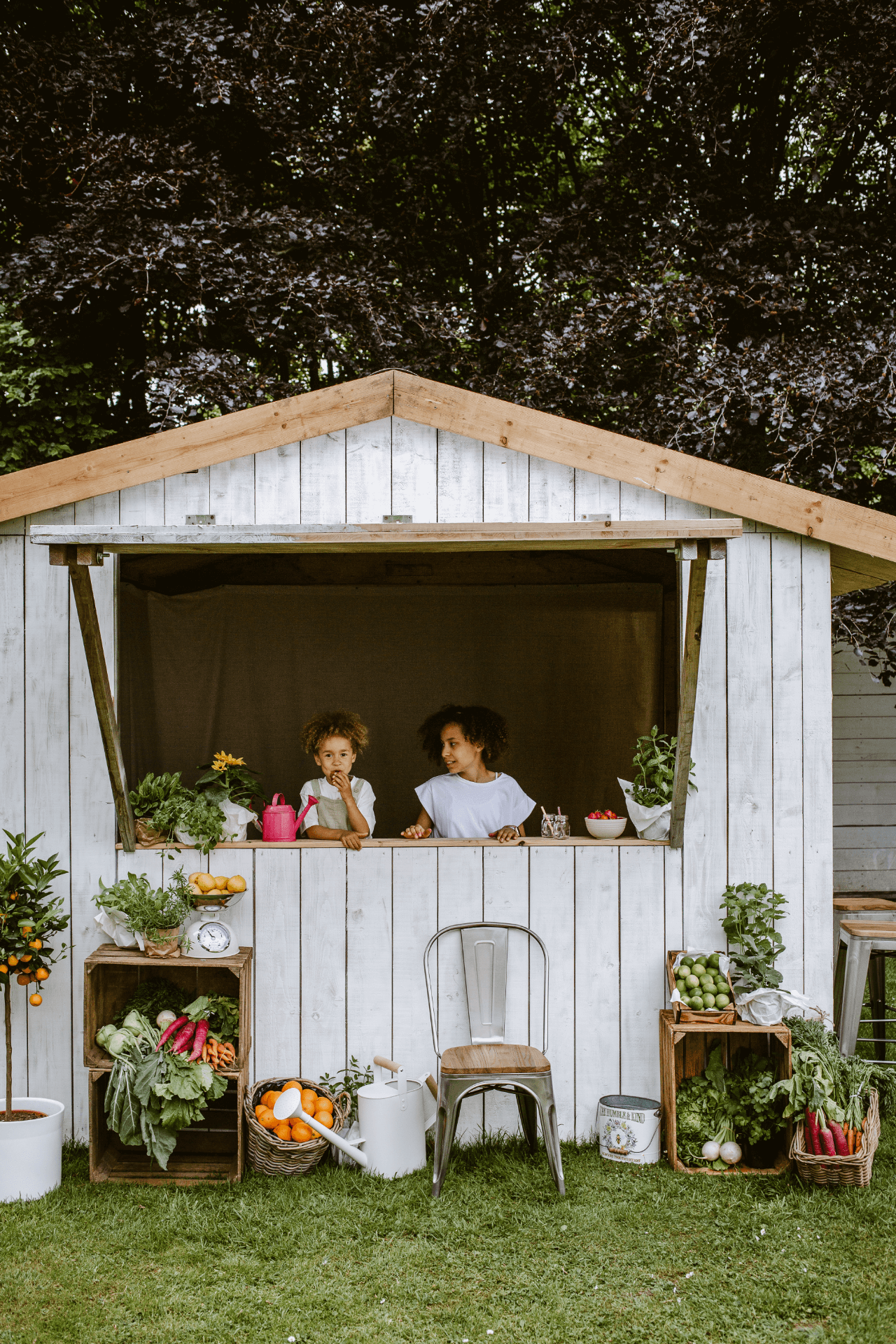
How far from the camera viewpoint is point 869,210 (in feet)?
26.0

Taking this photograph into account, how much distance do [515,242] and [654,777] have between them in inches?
227

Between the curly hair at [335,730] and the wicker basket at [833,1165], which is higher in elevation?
the curly hair at [335,730]

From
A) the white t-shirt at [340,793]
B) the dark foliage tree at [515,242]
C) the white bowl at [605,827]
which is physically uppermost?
the dark foliage tree at [515,242]

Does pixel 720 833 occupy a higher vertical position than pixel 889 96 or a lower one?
lower

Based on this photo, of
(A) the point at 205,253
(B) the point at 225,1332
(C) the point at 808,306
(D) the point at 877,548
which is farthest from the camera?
(C) the point at 808,306

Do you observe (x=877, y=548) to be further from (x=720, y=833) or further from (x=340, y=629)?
(x=340, y=629)

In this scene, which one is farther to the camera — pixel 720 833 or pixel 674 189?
pixel 674 189

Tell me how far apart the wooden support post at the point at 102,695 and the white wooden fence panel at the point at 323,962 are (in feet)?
2.34

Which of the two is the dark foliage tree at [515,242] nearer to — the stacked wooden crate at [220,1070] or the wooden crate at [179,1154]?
the stacked wooden crate at [220,1070]

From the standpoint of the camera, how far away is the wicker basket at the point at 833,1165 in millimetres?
3633

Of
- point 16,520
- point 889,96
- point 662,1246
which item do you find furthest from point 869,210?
point 662,1246

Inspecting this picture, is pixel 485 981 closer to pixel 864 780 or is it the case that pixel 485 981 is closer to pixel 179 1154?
pixel 179 1154

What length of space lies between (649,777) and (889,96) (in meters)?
5.89

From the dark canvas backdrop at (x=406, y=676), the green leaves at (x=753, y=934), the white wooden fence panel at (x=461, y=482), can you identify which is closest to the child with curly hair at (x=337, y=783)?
the white wooden fence panel at (x=461, y=482)
